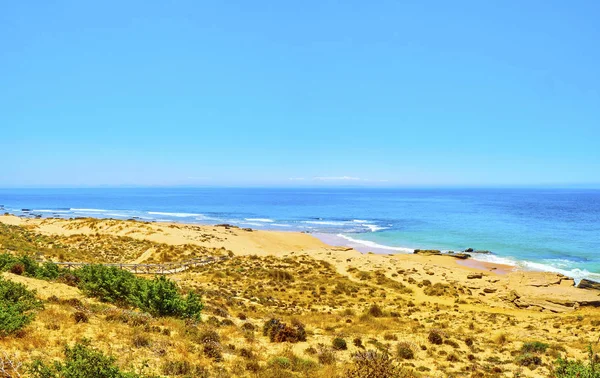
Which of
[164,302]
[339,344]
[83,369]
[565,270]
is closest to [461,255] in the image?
[565,270]

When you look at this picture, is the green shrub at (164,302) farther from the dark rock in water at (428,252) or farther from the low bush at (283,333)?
the dark rock in water at (428,252)

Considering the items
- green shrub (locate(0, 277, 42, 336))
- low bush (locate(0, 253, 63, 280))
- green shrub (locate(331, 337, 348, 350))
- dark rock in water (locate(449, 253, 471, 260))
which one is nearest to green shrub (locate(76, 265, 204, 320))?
low bush (locate(0, 253, 63, 280))

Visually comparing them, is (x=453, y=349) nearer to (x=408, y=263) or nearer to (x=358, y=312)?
(x=358, y=312)

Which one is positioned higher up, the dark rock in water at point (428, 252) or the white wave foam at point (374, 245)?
the dark rock in water at point (428, 252)

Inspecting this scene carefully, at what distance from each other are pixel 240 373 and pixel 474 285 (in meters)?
31.4

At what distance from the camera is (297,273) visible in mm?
37656

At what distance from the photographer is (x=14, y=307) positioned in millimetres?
11008

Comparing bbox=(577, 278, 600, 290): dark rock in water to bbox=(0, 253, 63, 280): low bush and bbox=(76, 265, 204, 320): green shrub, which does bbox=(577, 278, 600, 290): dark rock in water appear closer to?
bbox=(76, 265, 204, 320): green shrub

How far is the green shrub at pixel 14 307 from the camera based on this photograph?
9.88 metres

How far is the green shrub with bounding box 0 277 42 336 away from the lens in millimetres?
9875

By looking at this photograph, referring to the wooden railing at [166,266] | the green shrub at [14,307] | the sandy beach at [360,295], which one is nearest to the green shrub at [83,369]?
the sandy beach at [360,295]

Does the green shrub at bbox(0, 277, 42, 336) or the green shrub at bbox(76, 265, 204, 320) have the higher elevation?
the green shrub at bbox(0, 277, 42, 336)

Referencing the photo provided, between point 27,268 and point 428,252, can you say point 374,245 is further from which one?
point 27,268

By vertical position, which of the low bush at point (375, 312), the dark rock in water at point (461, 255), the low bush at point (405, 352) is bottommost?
the dark rock in water at point (461, 255)
